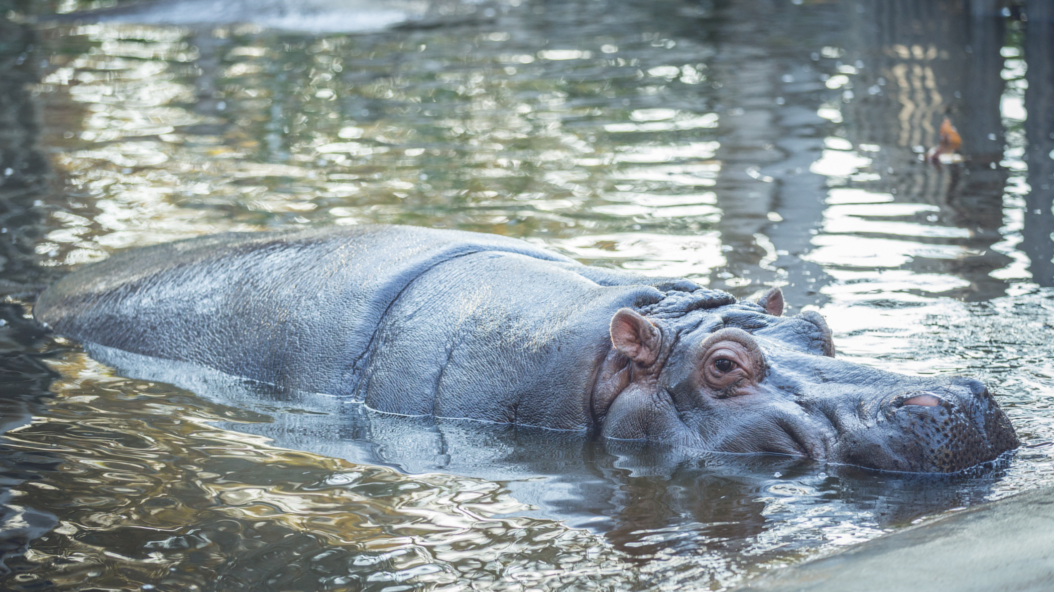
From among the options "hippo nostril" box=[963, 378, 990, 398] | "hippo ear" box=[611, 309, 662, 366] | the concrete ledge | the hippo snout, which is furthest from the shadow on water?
"hippo nostril" box=[963, 378, 990, 398]

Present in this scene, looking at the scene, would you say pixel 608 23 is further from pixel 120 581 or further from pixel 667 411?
pixel 120 581

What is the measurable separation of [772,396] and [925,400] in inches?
21.5

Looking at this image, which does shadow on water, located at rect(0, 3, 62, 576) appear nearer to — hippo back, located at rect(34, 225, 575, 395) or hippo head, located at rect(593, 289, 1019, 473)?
hippo back, located at rect(34, 225, 575, 395)

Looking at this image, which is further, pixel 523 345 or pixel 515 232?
pixel 515 232

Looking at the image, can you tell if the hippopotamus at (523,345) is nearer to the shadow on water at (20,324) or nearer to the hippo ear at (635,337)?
the hippo ear at (635,337)

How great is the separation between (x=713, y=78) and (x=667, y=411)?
9.94m

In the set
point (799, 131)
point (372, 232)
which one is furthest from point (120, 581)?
point (799, 131)

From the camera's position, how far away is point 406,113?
40.1ft

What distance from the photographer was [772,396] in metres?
4.17

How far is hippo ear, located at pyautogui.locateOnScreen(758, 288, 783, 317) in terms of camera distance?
4.70 m

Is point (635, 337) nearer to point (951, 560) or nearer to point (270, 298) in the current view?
point (951, 560)

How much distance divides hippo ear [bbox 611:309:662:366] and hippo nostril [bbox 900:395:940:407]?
0.95 meters

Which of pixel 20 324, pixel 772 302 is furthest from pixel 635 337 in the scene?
pixel 20 324

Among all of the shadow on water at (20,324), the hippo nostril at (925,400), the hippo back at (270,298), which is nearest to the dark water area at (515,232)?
the shadow on water at (20,324)
